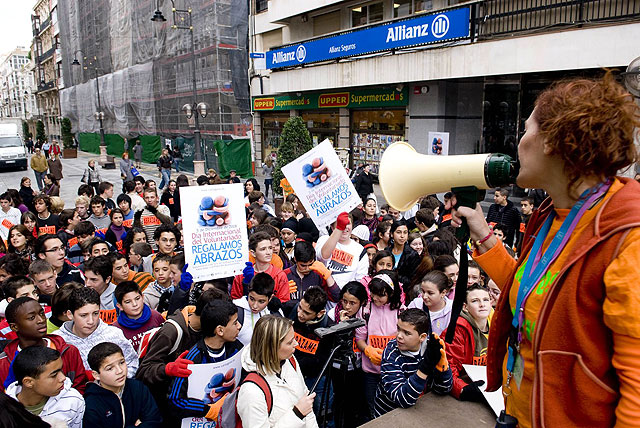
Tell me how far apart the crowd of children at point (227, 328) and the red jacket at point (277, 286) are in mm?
12

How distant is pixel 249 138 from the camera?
73.7ft

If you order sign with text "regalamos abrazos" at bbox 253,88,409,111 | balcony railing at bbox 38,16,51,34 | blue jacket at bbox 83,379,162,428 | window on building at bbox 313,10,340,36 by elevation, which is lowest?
blue jacket at bbox 83,379,162,428

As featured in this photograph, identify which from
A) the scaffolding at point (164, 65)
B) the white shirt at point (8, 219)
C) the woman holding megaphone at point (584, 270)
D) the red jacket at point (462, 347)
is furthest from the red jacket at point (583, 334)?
the scaffolding at point (164, 65)

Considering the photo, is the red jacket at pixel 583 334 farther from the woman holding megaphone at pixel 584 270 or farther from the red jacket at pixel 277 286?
the red jacket at pixel 277 286

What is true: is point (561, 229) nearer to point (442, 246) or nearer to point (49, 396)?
point (49, 396)

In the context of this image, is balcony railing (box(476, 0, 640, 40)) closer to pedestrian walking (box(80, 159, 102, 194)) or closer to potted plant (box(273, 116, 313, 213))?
potted plant (box(273, 116, 313, 213))

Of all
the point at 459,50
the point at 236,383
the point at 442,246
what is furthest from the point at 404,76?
the point at 236,383

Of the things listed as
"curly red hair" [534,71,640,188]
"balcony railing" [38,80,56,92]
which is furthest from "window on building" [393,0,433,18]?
"balcony railing" [38,80,56,92]

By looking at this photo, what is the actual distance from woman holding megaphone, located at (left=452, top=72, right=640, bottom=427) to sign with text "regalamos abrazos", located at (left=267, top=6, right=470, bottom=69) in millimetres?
11787

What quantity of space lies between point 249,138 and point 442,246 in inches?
732

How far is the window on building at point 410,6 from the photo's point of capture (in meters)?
14.4

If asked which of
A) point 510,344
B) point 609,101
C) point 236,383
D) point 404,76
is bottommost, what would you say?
point 236,383

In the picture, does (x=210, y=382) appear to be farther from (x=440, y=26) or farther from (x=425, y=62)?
(x=425, y=62)

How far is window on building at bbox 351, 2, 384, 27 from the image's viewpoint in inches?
634
